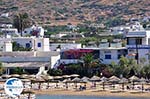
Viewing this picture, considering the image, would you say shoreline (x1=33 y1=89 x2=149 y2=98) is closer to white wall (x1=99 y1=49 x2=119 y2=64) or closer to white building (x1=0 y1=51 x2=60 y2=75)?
white building (x1=0 y1=51 x2=60 y2=75)

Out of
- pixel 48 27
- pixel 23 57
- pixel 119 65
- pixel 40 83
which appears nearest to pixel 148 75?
pixel 119 65

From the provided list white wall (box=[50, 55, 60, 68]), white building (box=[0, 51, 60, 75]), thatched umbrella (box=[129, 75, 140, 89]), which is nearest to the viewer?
thatched umbrella (box=[129, 75, 140, 89])

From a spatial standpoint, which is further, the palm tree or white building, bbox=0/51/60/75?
the palm tree

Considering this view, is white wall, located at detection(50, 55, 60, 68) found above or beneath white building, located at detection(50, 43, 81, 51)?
beneath

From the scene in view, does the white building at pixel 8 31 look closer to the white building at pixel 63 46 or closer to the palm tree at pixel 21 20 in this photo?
the palm tree at pixel 21 20

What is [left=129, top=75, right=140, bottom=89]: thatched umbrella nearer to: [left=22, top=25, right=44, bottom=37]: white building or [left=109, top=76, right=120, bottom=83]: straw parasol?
[left=109, top=76, right=120, bottom=83]: straw parasol

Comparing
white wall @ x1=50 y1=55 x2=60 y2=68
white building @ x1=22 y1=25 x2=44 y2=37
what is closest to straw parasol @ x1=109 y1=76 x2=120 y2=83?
white wall @ x1=50 y1=55 x2=60 y2=68

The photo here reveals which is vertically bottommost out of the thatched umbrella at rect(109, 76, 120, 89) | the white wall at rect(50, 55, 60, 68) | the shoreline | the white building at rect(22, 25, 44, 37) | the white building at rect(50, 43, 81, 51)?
the shoreline

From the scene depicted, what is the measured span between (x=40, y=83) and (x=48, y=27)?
102m

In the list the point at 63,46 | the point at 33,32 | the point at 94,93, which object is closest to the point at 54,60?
the point at 63,46

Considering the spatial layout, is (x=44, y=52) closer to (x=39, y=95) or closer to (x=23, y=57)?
(x=23, y=57)

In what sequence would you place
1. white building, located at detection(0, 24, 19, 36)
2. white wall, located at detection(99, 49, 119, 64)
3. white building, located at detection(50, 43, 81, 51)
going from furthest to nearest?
1. white building, located at detection(0, 24, 19, 36)
2. white building, located at detection(50, 43, 81, 51)
3. white wall, located at detection(99, 49, 119, 64)

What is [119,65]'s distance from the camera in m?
98.0

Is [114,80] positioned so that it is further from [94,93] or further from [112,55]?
[112,55]
